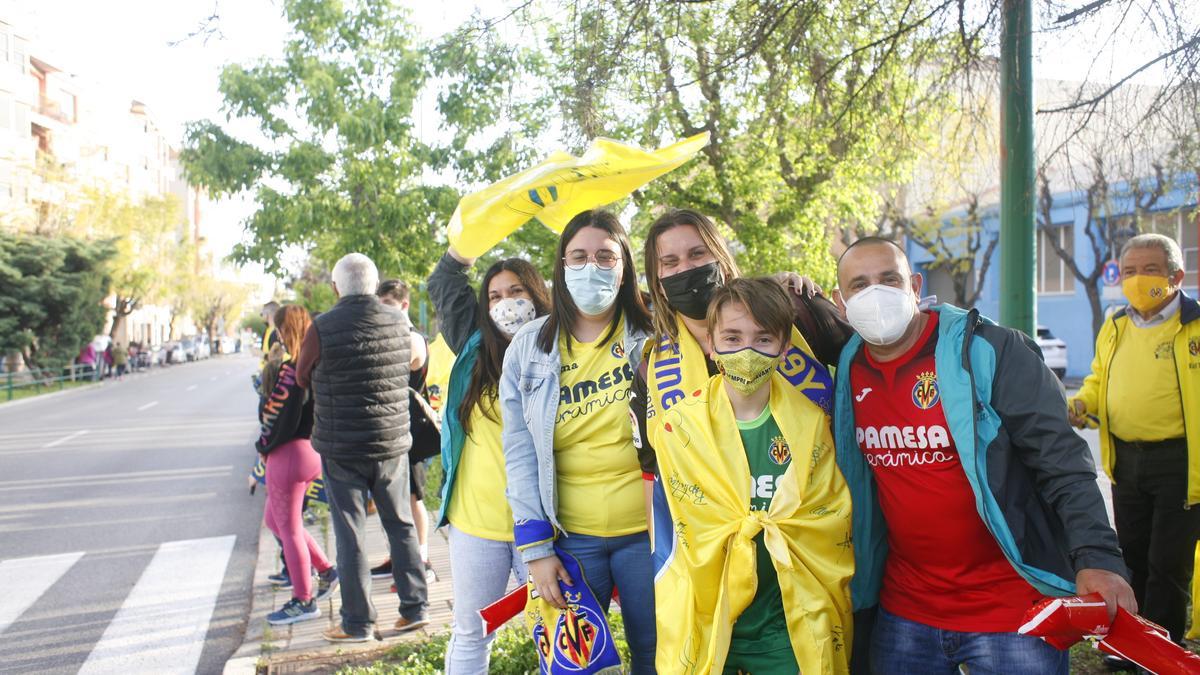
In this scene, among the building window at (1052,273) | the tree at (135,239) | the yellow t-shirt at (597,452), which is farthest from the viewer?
the tree at (135,239)

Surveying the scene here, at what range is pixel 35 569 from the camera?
Result: 684cm

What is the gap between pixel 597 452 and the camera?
291 centimetres

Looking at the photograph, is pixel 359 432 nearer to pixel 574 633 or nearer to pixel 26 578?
pixel 574 633

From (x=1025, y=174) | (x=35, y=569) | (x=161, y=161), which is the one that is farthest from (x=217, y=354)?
(x=1025, y=174)

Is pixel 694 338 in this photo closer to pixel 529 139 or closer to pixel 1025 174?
pixel 1025 174

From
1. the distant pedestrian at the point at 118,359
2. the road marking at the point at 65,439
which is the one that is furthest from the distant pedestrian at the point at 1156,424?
the distant pedestrian at the point at 118,359

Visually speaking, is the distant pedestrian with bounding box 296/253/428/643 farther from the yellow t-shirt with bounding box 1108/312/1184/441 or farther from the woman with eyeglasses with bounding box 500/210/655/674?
the yellow t-shirt with bounding box 1108/312/1184/441

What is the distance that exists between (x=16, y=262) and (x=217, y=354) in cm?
5275

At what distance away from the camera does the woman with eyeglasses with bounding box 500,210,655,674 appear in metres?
2.89

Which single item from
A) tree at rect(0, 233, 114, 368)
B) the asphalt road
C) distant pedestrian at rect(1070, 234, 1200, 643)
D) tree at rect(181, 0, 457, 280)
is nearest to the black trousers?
distant pedestrian at rect(1070, 234, 1200, 643)

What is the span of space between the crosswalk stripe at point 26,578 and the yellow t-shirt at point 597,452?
14.7 feet

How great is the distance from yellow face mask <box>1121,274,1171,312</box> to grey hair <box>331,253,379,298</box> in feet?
12.3

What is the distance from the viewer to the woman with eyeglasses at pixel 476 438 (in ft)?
10.8

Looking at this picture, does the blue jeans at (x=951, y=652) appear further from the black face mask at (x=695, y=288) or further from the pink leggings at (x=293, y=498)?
the pink leggings at (x=293, y=498)
